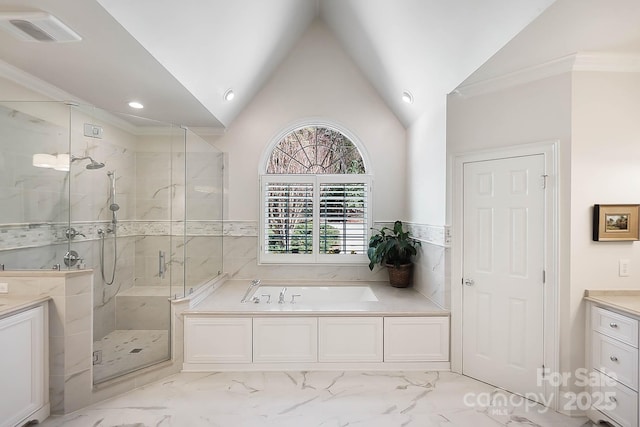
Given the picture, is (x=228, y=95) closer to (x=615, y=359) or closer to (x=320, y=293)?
(x=320, y=293)

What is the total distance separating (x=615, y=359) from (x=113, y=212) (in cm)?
405

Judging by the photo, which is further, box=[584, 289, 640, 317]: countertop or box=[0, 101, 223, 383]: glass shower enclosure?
box=[0, 101, 223, 383]: glass shower enclosure

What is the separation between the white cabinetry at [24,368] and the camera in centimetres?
193

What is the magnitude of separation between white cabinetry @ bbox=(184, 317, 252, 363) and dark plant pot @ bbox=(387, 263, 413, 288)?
1666 millimetres

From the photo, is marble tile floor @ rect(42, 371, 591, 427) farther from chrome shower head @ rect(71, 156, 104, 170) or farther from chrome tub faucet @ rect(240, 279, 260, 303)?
chrome shower head @ rect(71, 156, 104, 170)

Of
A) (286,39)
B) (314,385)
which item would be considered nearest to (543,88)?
(286,39)

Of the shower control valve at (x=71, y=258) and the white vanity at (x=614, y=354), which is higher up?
the shower control valve at (x=71, y=258)

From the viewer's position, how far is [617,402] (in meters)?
2.02

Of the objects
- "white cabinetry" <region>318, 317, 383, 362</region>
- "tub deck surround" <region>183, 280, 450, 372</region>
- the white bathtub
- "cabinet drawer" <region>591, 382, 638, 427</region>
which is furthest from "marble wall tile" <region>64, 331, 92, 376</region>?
"cabinet drawer" <region>591, 382, 638, 427</region>

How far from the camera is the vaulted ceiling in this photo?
1800 millimetres

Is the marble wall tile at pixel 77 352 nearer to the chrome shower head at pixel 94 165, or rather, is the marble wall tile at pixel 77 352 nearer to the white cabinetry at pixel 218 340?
the white cabinetry at pixel 218 340

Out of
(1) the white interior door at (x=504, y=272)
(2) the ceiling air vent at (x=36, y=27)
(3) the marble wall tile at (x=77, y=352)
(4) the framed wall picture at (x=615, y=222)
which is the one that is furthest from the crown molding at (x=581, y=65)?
(3) the marble wall tile at (x=77, y=352)

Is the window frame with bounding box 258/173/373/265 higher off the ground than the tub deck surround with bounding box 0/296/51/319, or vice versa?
the window frame with bounding box 258/173/373/265

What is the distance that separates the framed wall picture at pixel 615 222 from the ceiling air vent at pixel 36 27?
11.6ft
